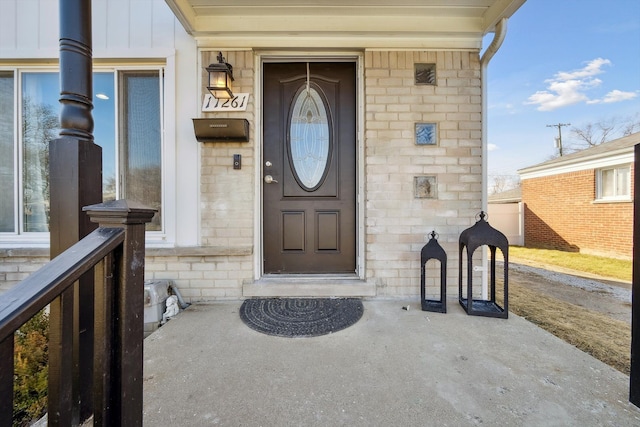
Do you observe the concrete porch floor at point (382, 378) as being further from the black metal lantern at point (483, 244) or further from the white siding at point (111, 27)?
the white siding at point (111, 27)

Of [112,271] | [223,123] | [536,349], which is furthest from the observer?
[223,123]

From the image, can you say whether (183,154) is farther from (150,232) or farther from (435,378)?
(435,378)

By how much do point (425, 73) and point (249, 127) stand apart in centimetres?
185

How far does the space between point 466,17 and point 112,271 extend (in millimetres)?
3441

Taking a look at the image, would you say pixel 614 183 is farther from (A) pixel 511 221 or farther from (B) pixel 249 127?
(B) pixel 249 127

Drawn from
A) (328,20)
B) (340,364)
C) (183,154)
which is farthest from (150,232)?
(328,20)

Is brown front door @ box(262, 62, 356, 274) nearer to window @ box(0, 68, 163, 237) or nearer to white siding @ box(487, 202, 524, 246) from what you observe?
window @ box(0, 68, 163, 237)

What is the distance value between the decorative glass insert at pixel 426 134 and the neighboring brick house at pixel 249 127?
1 centimetres

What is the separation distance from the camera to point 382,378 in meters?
1.48

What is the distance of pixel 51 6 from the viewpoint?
2646 millimetres

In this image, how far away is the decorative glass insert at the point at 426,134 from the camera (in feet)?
8.64

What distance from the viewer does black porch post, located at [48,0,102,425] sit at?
116 centimetres

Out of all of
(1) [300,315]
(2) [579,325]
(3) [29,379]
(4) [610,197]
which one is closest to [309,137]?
(1) [300,315]

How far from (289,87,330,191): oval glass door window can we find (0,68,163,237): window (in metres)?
1.37
